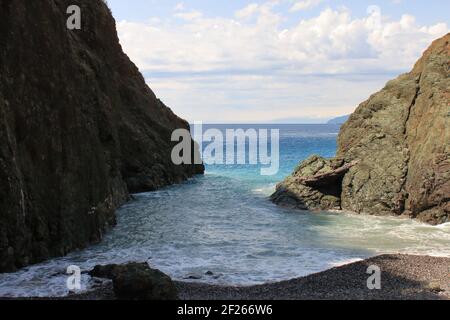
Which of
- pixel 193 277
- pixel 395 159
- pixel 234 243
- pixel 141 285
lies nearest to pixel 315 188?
pixel 395 159

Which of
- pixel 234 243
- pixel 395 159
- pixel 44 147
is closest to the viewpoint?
pixel 44 147

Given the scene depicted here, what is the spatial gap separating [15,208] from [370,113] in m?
28.8

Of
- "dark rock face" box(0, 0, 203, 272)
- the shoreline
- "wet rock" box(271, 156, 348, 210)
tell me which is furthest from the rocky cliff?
"dark rock face" box(0, 0, 203, 272)

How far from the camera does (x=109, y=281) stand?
1697cm

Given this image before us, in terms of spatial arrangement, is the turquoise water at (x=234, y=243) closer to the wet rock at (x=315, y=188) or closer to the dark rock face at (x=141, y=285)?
the wet rock at (x=315, y=188)

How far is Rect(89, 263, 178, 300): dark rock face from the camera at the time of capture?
562 inches

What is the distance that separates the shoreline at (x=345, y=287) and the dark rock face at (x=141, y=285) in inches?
27.9

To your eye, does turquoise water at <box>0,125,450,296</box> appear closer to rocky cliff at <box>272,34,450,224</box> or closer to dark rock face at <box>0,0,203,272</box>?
dark rock face at <box>0,0,203,272</box>

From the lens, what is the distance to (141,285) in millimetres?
14336

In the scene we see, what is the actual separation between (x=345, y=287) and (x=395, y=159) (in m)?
20.7

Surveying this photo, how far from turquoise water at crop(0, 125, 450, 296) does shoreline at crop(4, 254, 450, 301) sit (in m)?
1.15

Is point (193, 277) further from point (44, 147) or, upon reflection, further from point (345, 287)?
point (44, 147)
